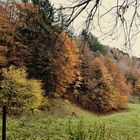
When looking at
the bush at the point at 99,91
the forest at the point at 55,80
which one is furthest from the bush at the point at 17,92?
the bush at the point at 99,91

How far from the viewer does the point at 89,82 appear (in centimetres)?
6384

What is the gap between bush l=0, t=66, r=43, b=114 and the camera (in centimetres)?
3534

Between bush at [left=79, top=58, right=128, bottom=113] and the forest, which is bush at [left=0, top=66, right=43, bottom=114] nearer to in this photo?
the forest

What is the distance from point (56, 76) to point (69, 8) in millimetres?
47628

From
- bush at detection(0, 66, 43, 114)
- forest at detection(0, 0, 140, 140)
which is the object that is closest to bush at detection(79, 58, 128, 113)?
forest at detection(0, 0, 140, 140)

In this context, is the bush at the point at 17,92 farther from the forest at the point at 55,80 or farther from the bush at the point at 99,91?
the bush at the point at 99,91

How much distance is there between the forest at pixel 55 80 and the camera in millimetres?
4574

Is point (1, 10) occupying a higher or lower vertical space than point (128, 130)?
higher

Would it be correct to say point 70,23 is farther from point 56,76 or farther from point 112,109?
point 112,109

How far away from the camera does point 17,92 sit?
116 feet

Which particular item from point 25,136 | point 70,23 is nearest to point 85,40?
point 70,23

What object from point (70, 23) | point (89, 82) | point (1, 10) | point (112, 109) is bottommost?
point (112, 109)

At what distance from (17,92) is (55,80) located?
17.3 metres

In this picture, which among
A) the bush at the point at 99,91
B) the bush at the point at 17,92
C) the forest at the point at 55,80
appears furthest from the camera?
the bush at the point at 99,91
